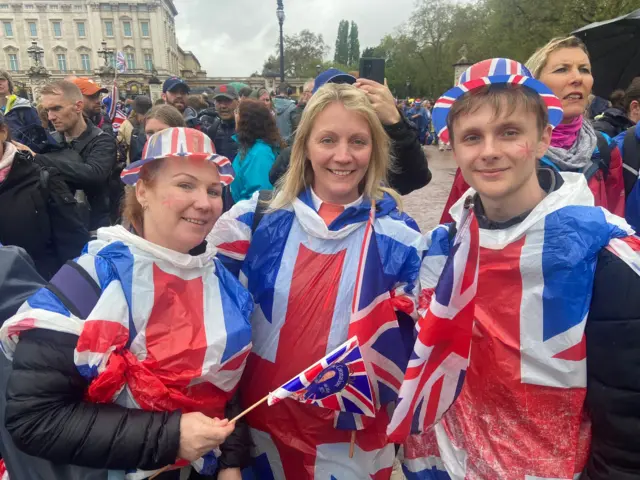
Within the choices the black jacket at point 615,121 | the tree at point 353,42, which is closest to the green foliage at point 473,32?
the black jacket at point 615,121

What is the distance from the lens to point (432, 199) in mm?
9133

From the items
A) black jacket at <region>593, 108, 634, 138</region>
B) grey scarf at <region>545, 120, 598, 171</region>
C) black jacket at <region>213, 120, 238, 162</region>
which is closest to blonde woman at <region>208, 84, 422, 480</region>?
grey scarf at <region>545, 120, 598, 171</region>

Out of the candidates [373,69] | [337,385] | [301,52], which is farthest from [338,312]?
[301,52]

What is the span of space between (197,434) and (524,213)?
1219 mm

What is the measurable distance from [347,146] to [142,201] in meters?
0.79

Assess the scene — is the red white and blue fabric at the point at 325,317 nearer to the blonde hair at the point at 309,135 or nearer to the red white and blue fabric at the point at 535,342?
the blonde hair at the point at 309,135

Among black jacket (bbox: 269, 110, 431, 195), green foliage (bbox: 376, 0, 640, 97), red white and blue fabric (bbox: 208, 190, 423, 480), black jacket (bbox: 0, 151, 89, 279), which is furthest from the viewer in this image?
green foliage (bbox: 376, 0, 640, 97)

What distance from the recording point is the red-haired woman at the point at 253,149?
4.28m

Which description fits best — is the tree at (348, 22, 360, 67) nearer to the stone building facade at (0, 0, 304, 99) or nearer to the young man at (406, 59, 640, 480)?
the stone building facade at (0, 0, 304, 99)

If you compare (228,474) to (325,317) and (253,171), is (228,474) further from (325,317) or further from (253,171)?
(253,171)

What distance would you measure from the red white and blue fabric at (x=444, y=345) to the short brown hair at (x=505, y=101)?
1.07 feet

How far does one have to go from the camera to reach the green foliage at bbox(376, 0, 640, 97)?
2016cm

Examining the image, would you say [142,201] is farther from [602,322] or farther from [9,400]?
[602,322]

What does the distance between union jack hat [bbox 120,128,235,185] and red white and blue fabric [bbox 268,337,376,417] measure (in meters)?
0.81
